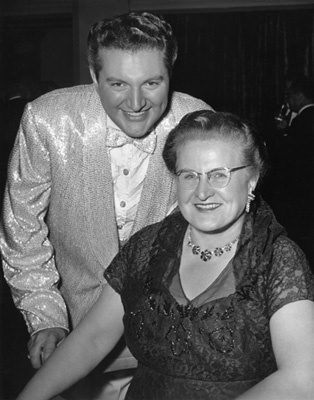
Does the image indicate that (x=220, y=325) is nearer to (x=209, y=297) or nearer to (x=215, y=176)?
(x=209, y=297)

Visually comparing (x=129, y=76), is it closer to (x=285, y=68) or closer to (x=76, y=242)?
(x=76, y=242)

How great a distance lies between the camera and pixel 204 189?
6.59ft

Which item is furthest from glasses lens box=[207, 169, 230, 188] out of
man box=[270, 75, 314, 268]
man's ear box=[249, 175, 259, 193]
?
man box=[270, 75, 314, 268]

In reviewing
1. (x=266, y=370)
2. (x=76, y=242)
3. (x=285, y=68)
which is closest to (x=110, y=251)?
(x=76, y=242)

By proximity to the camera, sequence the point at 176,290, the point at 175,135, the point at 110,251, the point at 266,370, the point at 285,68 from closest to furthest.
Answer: the point at 266,370, the point at 176,290, the point at 175,135, the point at 110,251, the point at 285,68

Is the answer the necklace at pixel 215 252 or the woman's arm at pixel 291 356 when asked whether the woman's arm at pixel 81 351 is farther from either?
the woman's arm at pixel 291 356

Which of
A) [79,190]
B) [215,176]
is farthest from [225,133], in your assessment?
[79,190]

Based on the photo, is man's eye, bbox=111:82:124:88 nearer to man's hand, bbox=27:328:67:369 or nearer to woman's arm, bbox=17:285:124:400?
woman's arm, bbox=17:285:124:400

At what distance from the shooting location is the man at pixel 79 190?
7.84 feet

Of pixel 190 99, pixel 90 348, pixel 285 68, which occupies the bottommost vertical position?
pixel 285 68

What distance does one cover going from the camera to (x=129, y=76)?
88.0 inches

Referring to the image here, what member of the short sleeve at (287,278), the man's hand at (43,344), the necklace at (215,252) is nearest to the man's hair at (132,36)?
the necklace at (215,252)

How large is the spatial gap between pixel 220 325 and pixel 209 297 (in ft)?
0.31

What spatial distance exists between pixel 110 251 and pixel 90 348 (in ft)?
1.55
